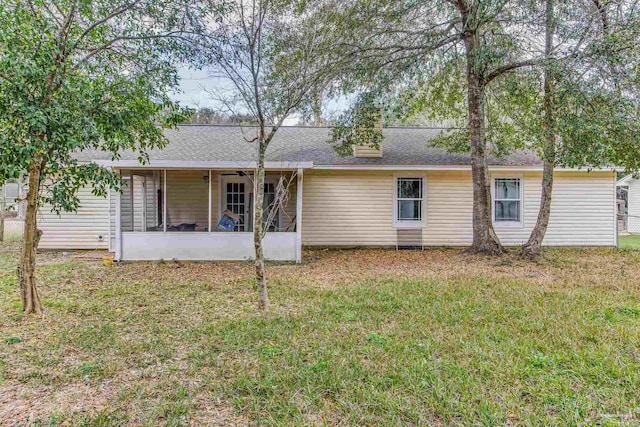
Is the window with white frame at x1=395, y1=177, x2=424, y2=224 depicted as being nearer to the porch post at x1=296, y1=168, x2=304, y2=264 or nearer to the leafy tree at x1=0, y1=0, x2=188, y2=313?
the porch post at x1=296, y1=168, x2=304, y2=264

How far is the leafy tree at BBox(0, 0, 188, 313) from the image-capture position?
3709 mm

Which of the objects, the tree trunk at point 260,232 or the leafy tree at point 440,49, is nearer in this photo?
the tree trunk at point 260,232

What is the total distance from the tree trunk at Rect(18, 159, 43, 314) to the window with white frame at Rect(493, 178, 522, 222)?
1126cm

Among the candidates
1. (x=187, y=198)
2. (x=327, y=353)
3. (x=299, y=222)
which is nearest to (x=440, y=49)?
(x=299, y=222)

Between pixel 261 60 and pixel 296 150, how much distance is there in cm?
585

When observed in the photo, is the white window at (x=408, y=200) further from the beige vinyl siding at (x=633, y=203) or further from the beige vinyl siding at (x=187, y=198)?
the beige vinyl siding at (x=633, y=203)

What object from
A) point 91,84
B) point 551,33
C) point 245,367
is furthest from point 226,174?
point 551,33

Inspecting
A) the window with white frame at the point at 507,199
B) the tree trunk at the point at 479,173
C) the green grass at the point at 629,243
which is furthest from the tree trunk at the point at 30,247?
the green grass at the point at 629,243

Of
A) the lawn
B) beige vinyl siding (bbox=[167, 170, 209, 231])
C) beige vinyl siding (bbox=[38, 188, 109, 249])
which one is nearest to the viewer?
the lawn

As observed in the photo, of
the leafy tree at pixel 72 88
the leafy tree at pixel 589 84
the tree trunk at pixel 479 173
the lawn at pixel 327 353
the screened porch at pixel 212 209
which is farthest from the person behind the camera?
the tree trunk at pixel 479 173

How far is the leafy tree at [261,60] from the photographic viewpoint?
5.13 meters

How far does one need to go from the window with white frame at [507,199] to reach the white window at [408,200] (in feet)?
7.64

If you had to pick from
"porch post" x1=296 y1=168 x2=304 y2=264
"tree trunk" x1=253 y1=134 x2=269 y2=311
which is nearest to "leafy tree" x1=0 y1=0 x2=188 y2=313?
"tree trunk" x1=253 y1=134 x2=269 y2=311

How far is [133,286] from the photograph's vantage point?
6.47m
